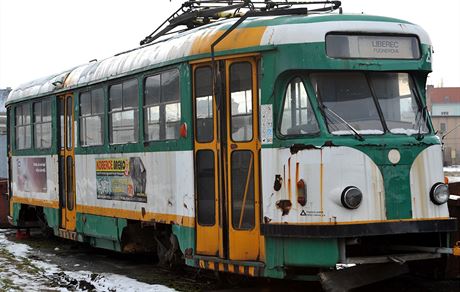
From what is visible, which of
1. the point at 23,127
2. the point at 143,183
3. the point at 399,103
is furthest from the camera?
the point at 23,127

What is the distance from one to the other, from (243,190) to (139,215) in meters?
2.51

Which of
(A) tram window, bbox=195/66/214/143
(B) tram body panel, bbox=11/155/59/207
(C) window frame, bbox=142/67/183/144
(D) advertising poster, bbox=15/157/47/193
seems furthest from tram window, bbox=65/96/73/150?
(A) tram window, bbox=195/66/214/143

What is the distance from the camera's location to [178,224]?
9.71 meters

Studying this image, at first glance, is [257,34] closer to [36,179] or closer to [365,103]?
[365,103]

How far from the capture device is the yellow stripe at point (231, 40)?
28.7 feet

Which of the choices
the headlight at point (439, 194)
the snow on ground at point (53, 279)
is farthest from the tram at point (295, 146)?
the snow on ground at point (53, 279)

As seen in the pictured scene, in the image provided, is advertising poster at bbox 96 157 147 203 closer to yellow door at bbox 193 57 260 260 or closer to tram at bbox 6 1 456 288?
tram at bbox 6 1 456 288

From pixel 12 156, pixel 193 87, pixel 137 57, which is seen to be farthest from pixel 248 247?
pixel 12 156

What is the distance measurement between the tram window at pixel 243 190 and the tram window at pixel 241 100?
224 mm

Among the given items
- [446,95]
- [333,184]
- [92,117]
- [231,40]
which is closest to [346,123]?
[333,184]

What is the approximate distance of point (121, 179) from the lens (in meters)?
11.4

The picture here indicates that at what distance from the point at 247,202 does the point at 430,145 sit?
6.94 ft

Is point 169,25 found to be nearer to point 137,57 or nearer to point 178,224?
point 137,57

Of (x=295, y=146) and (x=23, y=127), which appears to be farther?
(x=23, y=127)
